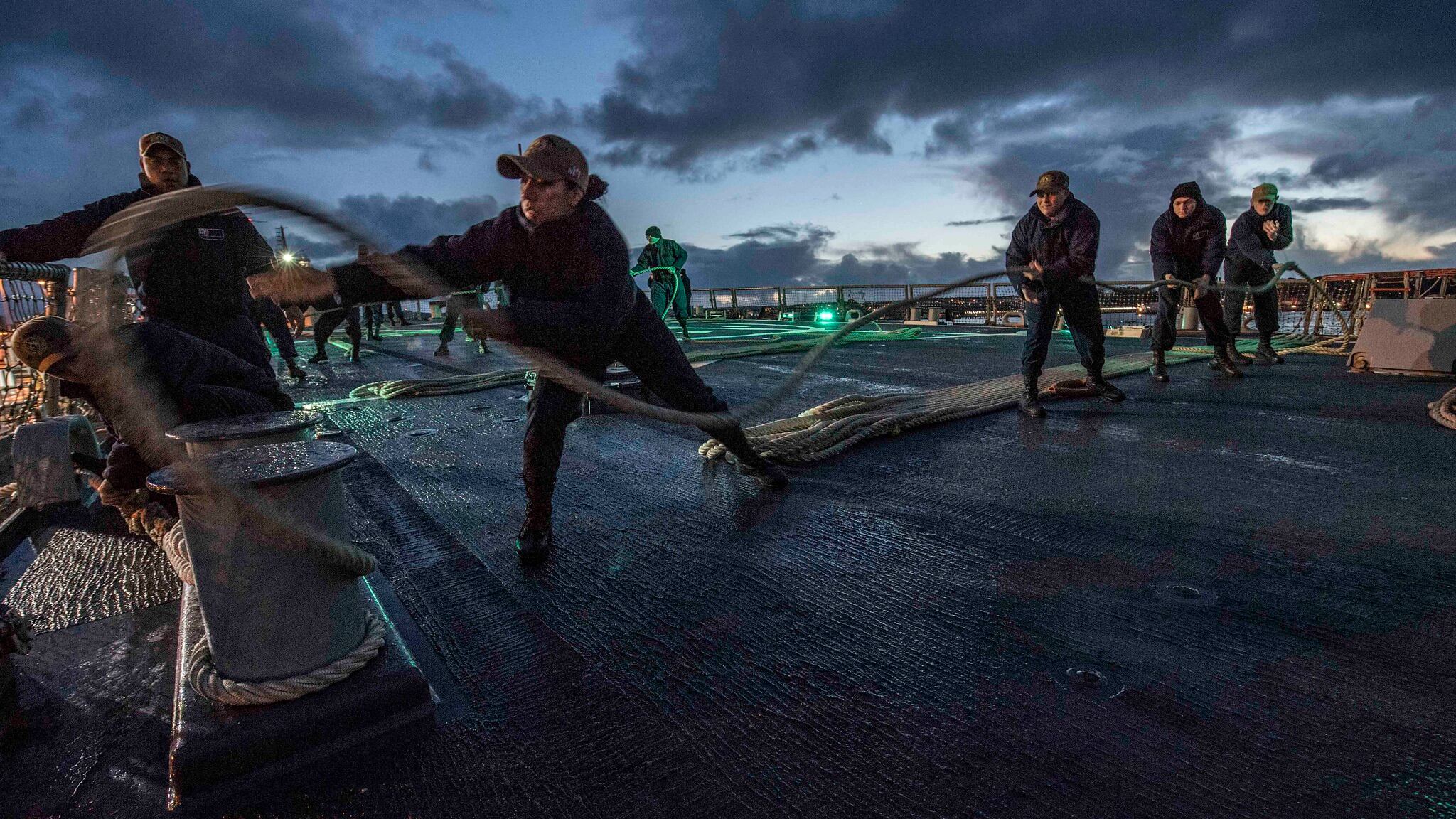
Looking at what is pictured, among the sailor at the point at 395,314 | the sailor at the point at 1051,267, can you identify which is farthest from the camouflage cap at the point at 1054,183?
the sailor at the point at 395,314

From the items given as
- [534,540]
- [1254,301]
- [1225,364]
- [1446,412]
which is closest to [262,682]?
[534,540]

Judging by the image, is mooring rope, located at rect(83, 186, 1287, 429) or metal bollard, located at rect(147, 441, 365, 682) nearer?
metal bollard, located at rect(147, 441, 365, 682)

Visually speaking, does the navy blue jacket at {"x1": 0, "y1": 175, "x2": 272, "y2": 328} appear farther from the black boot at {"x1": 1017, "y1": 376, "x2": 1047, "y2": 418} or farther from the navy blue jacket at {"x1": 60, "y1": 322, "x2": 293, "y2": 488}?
the black boot at {"x1": 1017, "y1": 376, "x2": 1047, "y2": 418}

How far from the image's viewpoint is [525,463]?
2621 millimetres

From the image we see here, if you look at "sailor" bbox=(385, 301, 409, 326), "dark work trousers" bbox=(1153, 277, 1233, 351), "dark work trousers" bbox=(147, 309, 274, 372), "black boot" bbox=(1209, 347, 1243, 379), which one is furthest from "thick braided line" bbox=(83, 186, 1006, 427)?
"sailor" bbox=(385, 301, 409, 326)

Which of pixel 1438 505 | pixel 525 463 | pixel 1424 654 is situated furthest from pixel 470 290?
pixel 1438 505

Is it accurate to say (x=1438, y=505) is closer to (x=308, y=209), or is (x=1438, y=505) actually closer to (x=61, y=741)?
(x=308, y=209)

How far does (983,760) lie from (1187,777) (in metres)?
0.39

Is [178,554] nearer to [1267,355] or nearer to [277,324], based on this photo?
[277,324]

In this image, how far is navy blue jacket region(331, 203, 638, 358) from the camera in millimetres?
2352

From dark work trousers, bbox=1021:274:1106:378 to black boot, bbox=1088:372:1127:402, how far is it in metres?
0.07

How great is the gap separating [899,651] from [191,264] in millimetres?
3531

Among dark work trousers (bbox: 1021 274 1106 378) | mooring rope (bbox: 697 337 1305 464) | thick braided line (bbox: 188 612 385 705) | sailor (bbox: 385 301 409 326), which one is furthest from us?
sailor (bbox: 385 301 409 326)

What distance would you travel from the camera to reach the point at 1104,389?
5.58 metres
